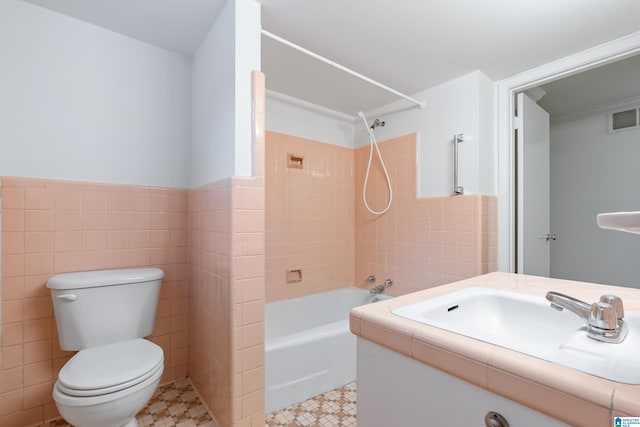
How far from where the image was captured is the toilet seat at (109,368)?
114 cm

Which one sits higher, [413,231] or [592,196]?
[592,196]

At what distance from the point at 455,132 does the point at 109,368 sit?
2439mm

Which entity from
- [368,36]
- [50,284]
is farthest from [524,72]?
[50,284]

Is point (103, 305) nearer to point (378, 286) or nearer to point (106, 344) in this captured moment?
point (106, 344)

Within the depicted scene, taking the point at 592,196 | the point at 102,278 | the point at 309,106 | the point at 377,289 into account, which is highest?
the point at 309,106

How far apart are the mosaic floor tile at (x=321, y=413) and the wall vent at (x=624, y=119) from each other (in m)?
3.37

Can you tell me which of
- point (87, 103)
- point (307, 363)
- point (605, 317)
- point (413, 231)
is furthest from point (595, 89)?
point (87, 103)

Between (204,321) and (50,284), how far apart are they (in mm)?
738

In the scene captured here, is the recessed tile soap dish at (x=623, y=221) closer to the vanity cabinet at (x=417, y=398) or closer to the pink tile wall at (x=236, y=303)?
the vanity cabinet at (x=417, y=398)

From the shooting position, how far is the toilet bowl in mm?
1127

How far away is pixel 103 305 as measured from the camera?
146 cm

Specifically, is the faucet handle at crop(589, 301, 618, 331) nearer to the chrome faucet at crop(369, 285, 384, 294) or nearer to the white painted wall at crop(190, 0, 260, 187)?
the white painted wall at crop(190, 0, 260, 187)

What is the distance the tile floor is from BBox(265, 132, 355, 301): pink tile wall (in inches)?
34.3

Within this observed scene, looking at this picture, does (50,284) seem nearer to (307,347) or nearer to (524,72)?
(307,347)
